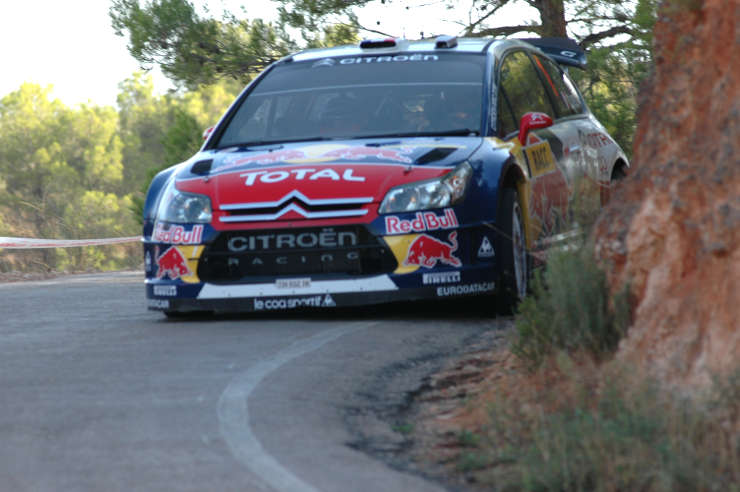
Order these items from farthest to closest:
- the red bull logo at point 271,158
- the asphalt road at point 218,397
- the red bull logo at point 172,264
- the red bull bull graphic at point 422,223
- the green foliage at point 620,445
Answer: the red bull logo at point 271,158 < the red bull logo at point 172,264 < the red bull bull graphic at point 422,223 < the asphalt road at point 218,397 < the green foliage at point 620,445

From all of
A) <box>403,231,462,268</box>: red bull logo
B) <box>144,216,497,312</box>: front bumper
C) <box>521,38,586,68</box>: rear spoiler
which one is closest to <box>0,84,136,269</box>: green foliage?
<box>521,38,586,68</box>: rear spoiler

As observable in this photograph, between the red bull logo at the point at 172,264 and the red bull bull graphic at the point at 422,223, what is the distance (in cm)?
132

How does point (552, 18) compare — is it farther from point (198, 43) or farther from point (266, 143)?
point (266, 143)

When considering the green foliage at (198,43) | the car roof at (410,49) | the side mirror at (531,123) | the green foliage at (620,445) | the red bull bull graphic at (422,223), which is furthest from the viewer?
the green foliage at (198,43)

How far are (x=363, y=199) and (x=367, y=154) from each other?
483mm

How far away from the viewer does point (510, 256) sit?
788 centimetres

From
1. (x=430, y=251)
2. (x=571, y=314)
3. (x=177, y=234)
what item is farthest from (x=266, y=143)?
(x=571, y=314)

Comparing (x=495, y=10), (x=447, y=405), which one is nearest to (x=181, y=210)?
(x=447, y=405)

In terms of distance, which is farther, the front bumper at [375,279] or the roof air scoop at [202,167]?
the roof air scoop at [202,167]

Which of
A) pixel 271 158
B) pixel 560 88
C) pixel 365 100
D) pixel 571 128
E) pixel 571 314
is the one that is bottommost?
pixel 571 314

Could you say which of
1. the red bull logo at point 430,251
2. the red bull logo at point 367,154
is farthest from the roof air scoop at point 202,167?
the red bull logo at point 430,251

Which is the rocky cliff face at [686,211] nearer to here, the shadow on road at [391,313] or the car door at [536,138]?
the shadow on road at [391,313]

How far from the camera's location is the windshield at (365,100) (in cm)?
868

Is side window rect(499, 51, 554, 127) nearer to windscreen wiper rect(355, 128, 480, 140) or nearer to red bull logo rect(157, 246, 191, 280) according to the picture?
windscreen wiper rect(355, 128, 480, 140)
